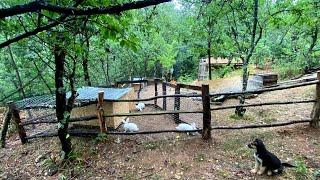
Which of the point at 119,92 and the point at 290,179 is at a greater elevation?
the point at 119,92

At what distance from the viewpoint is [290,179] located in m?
4.13

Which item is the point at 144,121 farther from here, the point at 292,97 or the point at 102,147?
the point at 292,97

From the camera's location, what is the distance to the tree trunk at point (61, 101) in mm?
4613

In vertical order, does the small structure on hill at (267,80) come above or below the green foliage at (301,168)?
above

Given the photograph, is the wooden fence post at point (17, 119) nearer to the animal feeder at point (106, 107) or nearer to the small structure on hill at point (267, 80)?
the animal feeder at point (106, 107)

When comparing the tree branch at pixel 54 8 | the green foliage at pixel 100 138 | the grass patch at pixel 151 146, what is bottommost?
the grass patch at pixel 151 146

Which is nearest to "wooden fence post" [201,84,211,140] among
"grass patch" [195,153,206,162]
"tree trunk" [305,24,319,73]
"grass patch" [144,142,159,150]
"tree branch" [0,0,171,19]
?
"grass patch" [195,153,206,162]

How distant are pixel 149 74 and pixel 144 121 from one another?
58.6 feet

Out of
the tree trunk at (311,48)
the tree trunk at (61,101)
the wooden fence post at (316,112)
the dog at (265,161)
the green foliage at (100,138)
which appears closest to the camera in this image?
the dog at (265,161)

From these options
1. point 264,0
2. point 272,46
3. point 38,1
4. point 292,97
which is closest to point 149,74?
point 272,46

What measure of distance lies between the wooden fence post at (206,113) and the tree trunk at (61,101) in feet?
9.09

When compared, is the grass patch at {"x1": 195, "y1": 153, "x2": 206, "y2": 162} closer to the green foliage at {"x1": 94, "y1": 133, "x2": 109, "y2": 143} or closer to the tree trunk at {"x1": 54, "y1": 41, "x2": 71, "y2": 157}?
the green foliage at {"x1": 94, "y1": 133, "x2": 109, "y2": 143}

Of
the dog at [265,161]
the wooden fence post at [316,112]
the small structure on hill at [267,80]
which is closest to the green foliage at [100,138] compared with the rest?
the dog at [265,161]

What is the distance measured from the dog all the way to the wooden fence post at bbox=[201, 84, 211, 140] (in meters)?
1.37
